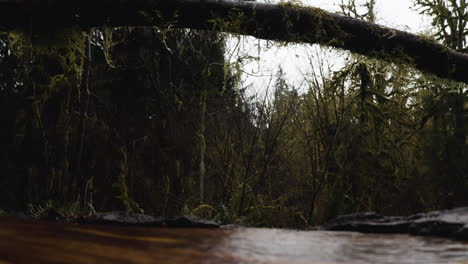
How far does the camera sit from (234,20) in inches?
107

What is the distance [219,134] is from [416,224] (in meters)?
5.50

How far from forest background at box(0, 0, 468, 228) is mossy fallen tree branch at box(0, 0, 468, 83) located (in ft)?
0.60

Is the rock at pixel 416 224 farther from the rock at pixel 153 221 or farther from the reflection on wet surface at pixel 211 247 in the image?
the rock at pixel 153 221

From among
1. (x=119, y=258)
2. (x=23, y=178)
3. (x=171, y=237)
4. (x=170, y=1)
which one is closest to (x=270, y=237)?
(x=171, y=237)

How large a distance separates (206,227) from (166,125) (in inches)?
210

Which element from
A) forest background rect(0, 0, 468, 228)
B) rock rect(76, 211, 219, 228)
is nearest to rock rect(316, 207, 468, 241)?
rock rect(76, 211, 219, 228)

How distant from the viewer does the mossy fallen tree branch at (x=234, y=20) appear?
8.43 ft

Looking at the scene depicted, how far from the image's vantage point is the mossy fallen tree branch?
8.43 feet

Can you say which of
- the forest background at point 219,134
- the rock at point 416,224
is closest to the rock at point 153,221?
the rock at point 416,224

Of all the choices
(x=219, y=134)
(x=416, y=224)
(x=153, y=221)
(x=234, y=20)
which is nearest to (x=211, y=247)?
(x=153, y=221)

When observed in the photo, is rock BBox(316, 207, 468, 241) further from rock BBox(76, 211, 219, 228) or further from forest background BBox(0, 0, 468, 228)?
A: forest background BBox(0, 0, 468, 228)

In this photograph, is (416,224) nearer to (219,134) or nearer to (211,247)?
(211,247)

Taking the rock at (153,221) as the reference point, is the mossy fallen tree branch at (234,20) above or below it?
above

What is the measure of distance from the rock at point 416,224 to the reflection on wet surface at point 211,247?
0.10 m
